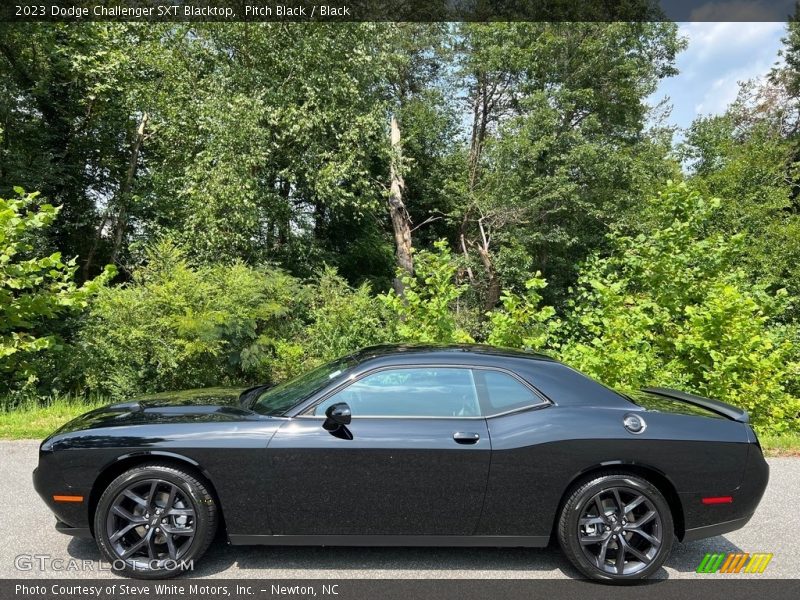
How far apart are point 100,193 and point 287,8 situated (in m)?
9.50

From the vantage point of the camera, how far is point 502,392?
13.1 feet

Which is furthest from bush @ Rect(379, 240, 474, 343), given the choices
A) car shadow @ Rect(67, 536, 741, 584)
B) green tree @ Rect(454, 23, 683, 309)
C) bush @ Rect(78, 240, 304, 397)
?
green tree @ Rect(454, 23, 683, 309)

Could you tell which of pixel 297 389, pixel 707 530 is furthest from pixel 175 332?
pixel 707 530

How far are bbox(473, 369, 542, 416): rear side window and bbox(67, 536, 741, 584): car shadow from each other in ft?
3.30

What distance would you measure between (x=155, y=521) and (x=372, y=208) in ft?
47.6

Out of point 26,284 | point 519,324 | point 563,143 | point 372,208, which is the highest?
point 563,143

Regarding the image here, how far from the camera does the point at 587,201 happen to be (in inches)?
805

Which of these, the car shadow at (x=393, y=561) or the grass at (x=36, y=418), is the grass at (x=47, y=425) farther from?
the car shadow at (x=393, y=561)

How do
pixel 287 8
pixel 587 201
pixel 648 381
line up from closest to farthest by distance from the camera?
pixel 648 381, pixel 287 8, pixel 587 201

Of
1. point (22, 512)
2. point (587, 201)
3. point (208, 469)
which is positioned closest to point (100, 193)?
point (587, 201)

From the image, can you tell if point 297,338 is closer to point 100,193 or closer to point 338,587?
point 338,587

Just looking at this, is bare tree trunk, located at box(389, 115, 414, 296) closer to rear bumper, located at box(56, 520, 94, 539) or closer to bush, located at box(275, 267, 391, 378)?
bush, located at box(275, 267, 391, 378)

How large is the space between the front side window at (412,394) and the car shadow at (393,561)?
3.16 feet

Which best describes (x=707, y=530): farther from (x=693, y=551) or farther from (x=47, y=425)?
(x=47, y=425)
